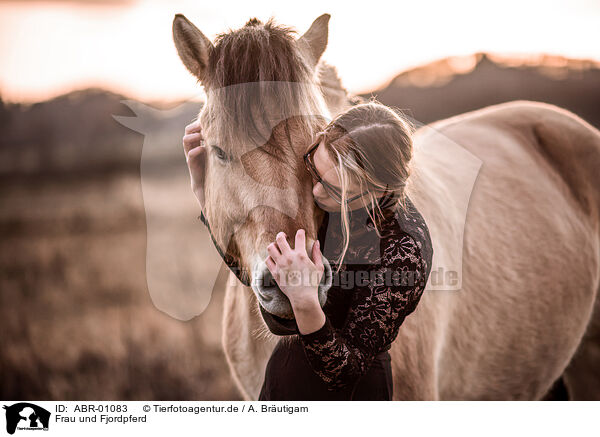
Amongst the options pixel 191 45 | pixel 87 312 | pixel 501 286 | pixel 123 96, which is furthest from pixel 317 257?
pixel 87 312

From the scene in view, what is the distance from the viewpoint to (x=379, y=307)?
0.97 meters

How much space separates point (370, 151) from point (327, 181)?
4.4 inches

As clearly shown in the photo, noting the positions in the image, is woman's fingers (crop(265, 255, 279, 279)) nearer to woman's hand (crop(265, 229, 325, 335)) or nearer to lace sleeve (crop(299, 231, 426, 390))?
woman's hand (crop(265, 229, 325, 335))

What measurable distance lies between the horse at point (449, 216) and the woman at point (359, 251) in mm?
56

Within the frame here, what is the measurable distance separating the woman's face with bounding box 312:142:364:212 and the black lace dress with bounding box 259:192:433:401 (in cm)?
6

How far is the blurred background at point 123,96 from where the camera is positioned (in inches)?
66.5

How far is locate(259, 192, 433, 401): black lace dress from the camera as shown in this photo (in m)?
0.94

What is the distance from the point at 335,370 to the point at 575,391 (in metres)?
1.86

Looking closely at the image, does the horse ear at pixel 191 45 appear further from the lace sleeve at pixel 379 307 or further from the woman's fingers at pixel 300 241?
the lace sleeve at pixel 379 307

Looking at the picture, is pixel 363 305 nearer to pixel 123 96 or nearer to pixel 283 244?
pixel 283 244

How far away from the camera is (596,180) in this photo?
206cm
